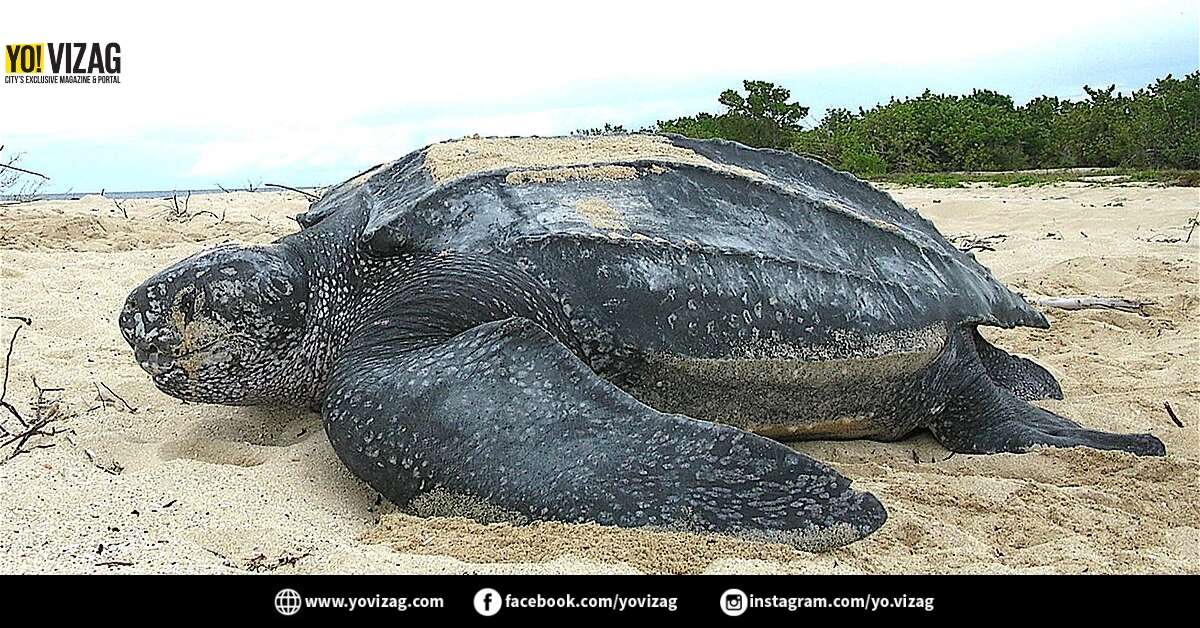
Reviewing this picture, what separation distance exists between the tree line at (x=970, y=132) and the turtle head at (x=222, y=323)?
787cm

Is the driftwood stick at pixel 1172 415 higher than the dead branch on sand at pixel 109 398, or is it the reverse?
the driftwood stick at pixel 1172 415

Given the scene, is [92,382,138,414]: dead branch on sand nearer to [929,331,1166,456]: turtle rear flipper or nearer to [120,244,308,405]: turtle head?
[120,244,308,405]: turtle head

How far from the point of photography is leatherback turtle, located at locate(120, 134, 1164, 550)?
4.36 ft

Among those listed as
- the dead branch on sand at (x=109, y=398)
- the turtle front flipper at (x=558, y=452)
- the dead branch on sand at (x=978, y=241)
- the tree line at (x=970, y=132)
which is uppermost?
the tree line at (x=970, y=132)

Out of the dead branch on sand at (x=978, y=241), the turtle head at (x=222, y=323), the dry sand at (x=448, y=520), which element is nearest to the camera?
the dry sand at (x=448, y=520)

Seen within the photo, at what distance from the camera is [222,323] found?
5.70 feet

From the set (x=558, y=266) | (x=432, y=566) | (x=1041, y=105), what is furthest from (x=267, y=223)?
(x=1041, y=105)

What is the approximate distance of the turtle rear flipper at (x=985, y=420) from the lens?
1.86 metres

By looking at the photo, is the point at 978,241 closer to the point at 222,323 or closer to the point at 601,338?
the point at 601,338
